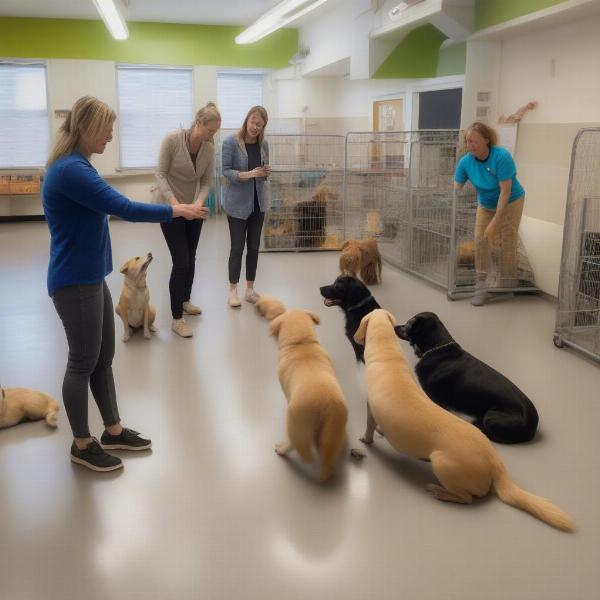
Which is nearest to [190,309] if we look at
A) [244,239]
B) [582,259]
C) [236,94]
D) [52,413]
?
[244,239]

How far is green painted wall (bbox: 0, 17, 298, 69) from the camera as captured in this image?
32.4 feet

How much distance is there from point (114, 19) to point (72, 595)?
7393 mm

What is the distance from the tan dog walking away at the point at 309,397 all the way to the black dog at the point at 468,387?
0.57 m

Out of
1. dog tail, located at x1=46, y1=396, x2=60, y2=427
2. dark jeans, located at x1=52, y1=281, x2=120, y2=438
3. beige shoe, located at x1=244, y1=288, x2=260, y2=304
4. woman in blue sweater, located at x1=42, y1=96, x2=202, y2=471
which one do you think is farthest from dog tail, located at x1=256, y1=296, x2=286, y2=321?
woman in blue sweater, located at x1=42, y1=96, x2=202, y2=471

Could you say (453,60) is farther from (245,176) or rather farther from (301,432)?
(301,432)

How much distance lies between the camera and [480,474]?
2.30 meters

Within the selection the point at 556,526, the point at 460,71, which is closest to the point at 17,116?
the point at 460,71

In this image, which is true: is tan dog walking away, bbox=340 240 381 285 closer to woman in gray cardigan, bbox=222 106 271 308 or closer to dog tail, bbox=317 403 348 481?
woman in gray cardigan, bbox=222 106 271 308

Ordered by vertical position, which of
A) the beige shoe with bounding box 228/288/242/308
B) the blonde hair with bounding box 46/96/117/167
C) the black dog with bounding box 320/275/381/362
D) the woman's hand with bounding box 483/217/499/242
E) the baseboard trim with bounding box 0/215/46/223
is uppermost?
the blonde hair with bounding box 46/96/117/167

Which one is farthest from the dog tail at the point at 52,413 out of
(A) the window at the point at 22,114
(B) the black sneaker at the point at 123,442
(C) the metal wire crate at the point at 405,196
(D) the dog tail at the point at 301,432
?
(A) the window at the point at 22,114

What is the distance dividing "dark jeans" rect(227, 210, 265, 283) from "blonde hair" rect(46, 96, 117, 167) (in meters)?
2.50

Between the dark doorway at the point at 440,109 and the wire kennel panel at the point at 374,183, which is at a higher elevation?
the dark doorway at the point at 440,109

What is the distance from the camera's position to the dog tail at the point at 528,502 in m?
2.21

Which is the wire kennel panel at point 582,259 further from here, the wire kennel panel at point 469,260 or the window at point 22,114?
the window at point 22,114
